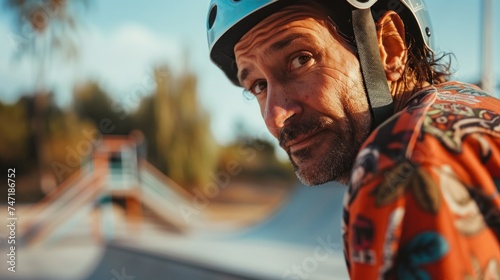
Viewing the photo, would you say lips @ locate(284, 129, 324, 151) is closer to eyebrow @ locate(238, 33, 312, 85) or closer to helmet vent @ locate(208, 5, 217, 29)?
eyebrow @ locate(238, 33, 312, 85)

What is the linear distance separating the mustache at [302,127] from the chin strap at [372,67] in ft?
0.45

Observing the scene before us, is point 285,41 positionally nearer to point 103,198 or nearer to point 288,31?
point 288,31

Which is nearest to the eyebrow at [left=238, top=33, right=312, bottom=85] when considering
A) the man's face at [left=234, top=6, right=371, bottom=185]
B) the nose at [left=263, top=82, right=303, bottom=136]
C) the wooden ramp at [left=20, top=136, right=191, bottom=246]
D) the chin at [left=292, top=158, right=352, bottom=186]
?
the man's face at [left=234, top=6, right=371, bottom=185]

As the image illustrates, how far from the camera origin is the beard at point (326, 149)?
4.47 ft

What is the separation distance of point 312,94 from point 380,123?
20cm

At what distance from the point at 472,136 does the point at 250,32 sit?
2.80ft

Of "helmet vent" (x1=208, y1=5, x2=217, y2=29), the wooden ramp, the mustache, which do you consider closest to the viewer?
the mustache

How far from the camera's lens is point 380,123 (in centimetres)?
139

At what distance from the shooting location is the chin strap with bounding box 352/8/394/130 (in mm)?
1396

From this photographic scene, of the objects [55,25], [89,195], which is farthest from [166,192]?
[55,25]

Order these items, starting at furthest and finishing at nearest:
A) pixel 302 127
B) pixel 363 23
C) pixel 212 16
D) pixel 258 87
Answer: pixel 212 16 → pixel 258 87 → pixel 363 23 → pixel 302 127

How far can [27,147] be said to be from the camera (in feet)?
100

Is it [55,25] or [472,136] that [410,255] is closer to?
[472,136]

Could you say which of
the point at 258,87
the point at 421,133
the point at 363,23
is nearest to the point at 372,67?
the point at 363,23
